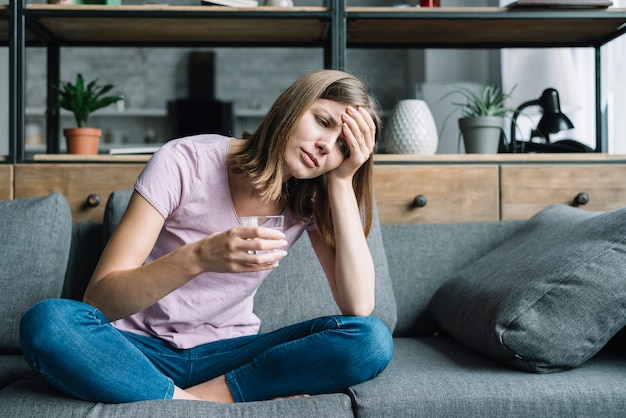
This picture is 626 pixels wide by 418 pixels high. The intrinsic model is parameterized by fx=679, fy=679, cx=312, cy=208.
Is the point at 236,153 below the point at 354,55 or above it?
below

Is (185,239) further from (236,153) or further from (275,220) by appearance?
(275,220)

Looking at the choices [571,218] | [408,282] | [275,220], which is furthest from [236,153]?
[571,218]

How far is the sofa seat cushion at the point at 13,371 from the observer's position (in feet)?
4.79

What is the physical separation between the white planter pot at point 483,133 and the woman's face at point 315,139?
0.96m

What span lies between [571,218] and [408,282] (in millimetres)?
496

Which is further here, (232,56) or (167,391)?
(232,56)

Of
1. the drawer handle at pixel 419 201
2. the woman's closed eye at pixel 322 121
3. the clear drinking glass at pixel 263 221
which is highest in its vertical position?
the woman's closed eye at pixel 322 121

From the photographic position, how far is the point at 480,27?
2.36 meters

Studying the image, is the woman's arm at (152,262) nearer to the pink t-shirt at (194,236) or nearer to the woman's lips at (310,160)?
the pink t-shirt at (194,236)

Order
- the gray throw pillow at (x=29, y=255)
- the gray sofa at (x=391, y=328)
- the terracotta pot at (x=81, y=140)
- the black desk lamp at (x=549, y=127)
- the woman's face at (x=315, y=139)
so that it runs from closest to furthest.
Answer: the gray sofa at (x=391, y=328) → the woman's face at (x=315, y=139) → the gray throw pillow at (x=29, y=255) → the terracotta pot at (x=81, y=140) → the black desk lamp at (x=549, y=127)

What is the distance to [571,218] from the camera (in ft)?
5.88

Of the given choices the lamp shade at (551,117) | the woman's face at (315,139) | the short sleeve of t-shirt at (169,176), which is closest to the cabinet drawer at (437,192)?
the lamp shade at (551,117)

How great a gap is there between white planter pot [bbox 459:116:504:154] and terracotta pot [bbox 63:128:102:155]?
125cm

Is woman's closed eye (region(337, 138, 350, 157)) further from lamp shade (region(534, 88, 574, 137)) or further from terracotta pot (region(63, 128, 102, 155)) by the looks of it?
lamp shade (region(534, 88, 574, 137))
